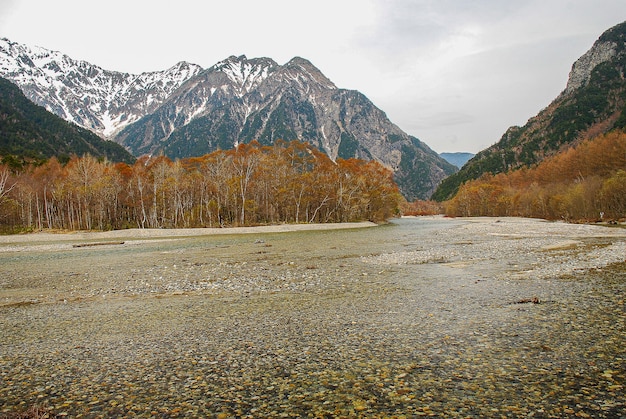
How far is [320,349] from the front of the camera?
30.5ft

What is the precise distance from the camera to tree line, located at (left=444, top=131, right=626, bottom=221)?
73000mm

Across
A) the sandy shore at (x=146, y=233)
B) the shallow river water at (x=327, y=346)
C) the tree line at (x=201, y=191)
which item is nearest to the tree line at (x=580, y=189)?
the tree line at (x=201, y=191)

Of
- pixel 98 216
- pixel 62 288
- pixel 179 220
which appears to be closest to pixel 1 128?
pixel 98 216

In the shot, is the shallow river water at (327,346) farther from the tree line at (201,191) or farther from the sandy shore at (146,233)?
the tree line at (201,191)

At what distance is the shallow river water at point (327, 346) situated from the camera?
6.45 meters

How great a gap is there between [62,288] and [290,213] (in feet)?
245

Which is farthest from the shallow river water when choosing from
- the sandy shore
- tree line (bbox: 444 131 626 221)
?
tree line (bbox: 444 131 626 221)

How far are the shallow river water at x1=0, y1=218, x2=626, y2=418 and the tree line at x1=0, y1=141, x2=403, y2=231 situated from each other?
6702cm

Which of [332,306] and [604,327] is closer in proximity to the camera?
[604,327]

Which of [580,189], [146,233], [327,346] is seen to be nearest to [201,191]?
[146,233]

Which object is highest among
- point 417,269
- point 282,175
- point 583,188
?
point 282,175

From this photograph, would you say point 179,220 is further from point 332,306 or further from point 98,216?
point 332,306

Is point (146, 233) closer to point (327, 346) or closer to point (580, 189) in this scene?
point (327, 346)

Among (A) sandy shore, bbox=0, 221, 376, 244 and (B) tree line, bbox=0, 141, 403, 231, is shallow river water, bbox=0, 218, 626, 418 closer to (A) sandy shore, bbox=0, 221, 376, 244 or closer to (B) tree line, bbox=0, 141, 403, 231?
(A) sandy shore, bbox=0, 221, 376, 244
